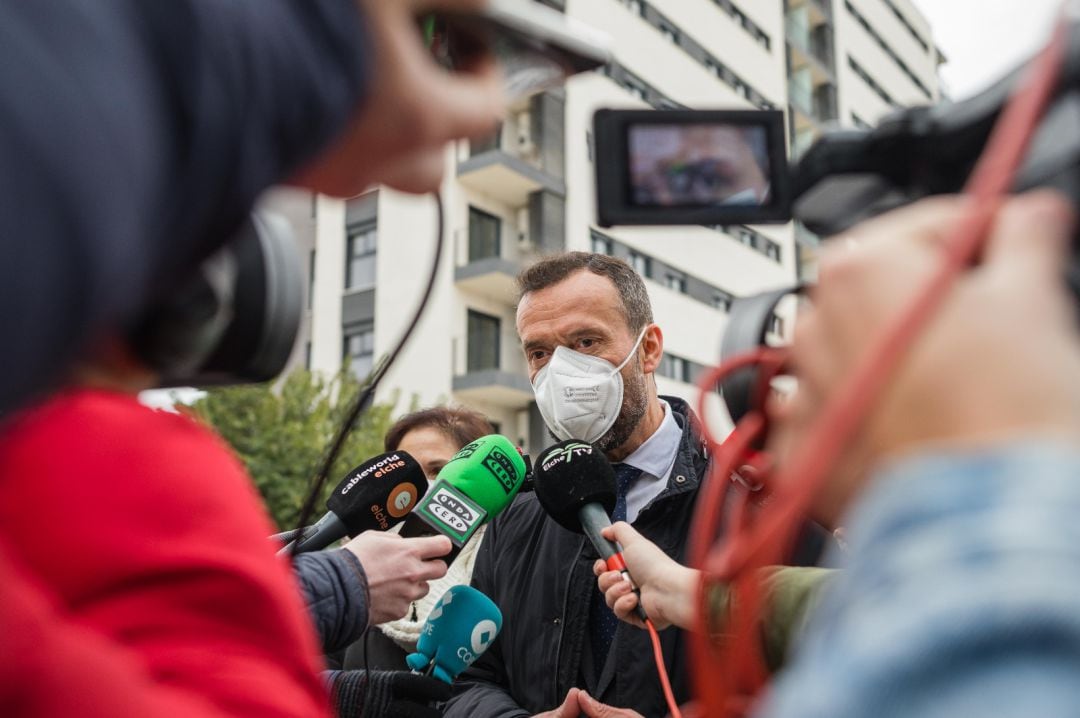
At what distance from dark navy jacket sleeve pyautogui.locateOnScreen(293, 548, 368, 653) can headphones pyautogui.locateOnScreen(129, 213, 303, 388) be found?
2.79ft

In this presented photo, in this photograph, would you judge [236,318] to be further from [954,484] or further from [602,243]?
[602,243]

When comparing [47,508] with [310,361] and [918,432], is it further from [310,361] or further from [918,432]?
[310,361]

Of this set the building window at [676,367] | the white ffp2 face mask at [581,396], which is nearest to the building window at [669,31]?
the building window at [676,367]

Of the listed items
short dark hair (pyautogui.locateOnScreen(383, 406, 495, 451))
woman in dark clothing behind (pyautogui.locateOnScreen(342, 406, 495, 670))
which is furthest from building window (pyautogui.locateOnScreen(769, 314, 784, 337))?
short dark hair (pyautogui.locateOnScreen(383, 406, 495, 451))

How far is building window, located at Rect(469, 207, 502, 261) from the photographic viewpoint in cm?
2061

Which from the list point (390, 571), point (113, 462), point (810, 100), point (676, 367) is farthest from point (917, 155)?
point (810, 100)

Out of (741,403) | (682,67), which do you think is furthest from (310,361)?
(741,403)

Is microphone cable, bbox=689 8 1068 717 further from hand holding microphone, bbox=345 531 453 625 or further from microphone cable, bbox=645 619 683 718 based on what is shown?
hand holding microphone, bbox=345 531 453 625

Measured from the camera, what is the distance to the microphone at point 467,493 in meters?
2.35

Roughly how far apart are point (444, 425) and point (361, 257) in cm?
1748

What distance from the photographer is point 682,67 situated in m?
24.1

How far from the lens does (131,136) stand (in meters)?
0.51

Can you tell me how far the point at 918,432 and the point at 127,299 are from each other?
1.38 ft

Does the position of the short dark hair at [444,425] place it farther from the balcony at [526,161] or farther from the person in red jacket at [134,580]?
the balcony at [526,161]
